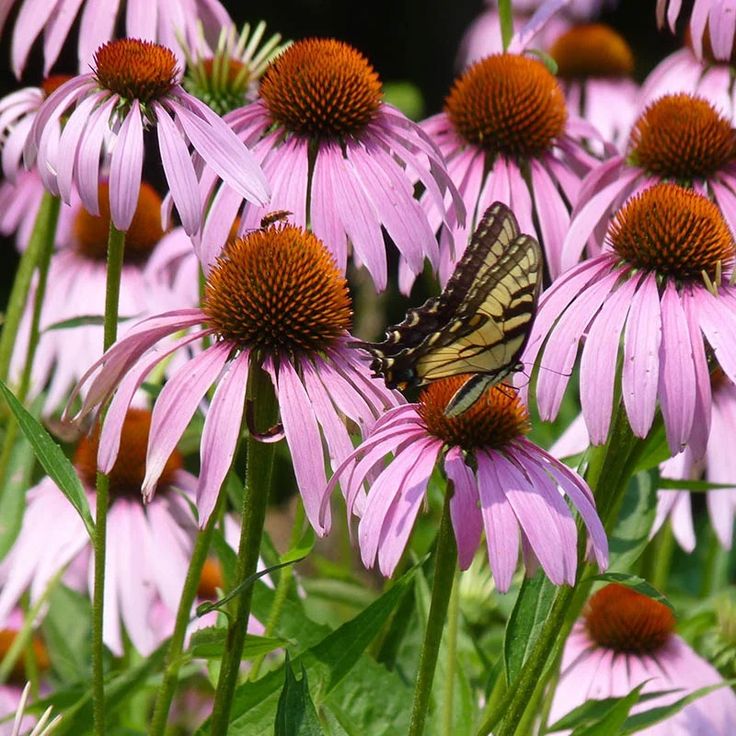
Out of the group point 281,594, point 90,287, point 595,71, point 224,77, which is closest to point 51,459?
point 281,594

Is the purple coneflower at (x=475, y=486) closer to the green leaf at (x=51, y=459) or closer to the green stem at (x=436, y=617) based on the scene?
the green stem at (x=436, y=617)

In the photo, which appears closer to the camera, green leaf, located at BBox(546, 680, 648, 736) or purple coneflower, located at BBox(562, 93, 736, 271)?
green leaf, located at BBox(546, 680, 648, 736)

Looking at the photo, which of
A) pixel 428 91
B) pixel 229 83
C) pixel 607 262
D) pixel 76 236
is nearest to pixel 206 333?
pixel 607 262

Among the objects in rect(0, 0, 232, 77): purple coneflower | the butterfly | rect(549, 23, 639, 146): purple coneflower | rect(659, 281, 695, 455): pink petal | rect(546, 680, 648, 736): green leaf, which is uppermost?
rect(549, 23, 639, 146): purple coneflower

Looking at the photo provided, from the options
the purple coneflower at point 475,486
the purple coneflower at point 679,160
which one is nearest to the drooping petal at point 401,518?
the purple coneflower at point 475,486

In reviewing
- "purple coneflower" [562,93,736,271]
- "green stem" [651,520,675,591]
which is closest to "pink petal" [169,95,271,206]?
"purple coneflower" [562,93,736,271]

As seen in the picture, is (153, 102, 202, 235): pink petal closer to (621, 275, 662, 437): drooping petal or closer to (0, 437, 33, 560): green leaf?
(621, 275, 662, 437): drooping petal

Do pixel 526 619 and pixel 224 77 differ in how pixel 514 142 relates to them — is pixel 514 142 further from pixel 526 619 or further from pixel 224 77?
pixel 526 619
